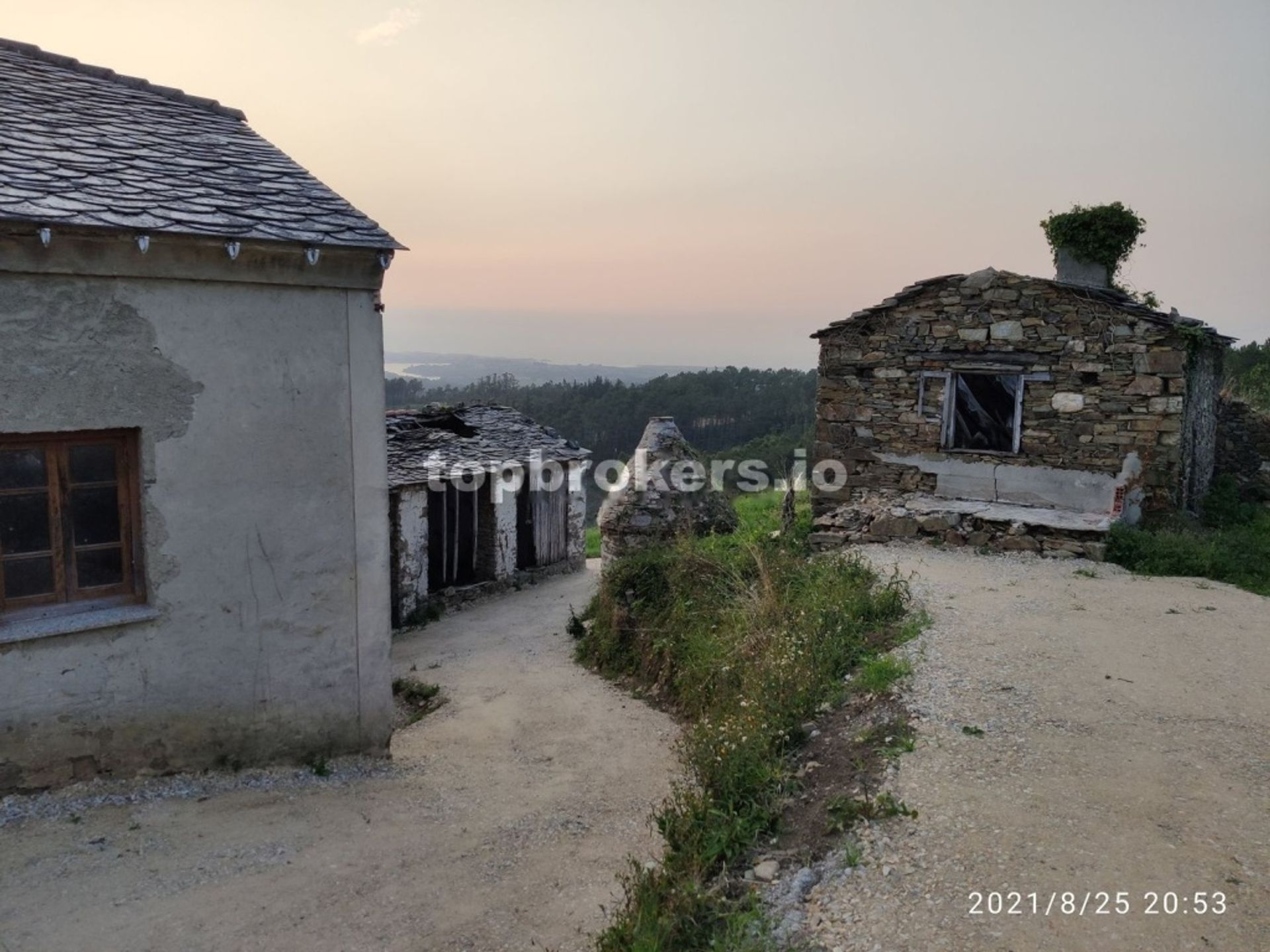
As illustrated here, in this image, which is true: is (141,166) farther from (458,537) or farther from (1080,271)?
(1080,271)

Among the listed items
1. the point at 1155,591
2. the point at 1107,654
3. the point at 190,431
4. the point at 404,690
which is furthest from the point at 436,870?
the point at 1155,591

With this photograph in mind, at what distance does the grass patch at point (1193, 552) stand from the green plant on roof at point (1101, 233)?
159 inches

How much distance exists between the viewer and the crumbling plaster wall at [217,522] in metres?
5.08

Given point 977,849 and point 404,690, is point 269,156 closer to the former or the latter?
point 404,690

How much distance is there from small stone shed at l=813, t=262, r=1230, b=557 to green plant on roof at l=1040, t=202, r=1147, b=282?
30 centimetres

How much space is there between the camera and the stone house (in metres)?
5.07

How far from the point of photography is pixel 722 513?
12.2 metres

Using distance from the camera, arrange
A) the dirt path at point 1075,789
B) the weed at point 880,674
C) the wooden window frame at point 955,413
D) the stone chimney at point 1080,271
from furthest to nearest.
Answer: the stone chimney at point 1080,271
the wooden window frame at point 955,413
the weed at point 880,674
the dirt path at point 1075,789

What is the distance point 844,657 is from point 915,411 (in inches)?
251

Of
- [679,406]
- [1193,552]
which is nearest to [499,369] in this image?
[679,406]

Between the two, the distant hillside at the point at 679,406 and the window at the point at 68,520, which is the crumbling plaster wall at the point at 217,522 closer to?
the window at the point at 68,520

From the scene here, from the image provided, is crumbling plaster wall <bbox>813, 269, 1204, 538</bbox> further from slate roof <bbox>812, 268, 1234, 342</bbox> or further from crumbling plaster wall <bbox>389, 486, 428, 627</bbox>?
crumbling plaster wall <bbox>389, 486, 428, 627</bbox>

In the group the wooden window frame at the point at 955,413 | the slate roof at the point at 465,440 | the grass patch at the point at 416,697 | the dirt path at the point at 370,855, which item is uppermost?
the wooden window frame at the point at 955,413
